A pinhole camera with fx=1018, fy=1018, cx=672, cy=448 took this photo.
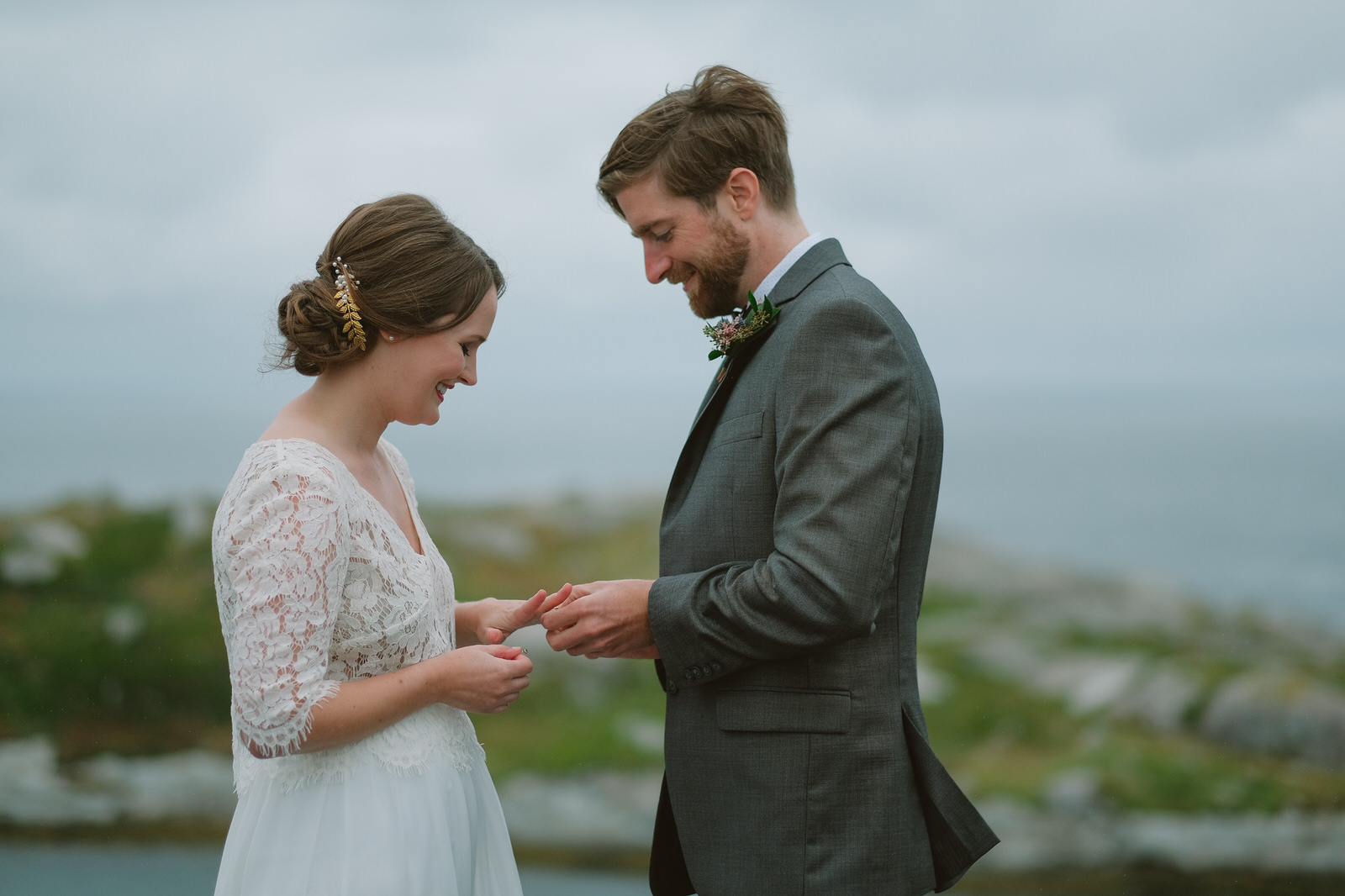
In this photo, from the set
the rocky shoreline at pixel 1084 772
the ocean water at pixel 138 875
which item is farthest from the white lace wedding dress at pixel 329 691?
the rocky shoreline at pixel 1084 772

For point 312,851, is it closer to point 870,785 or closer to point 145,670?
point 870,785

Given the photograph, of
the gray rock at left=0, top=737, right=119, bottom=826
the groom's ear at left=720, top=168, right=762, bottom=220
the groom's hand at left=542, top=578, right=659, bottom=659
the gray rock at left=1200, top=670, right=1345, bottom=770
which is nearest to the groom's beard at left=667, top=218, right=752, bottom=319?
the groom's ear at left=720, top=168, right=762, bottom=220

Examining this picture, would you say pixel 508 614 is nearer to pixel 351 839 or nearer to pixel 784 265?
pixel 351 839

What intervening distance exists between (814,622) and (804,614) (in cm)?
2

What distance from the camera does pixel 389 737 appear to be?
164 cm

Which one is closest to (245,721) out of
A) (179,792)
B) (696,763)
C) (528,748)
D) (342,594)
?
(342,594)

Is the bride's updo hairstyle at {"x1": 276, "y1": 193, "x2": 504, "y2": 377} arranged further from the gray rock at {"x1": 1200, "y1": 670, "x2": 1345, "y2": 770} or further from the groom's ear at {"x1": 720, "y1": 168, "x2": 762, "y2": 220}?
the gray rock at {"x1": 1200, "y1": 670, "x2": 1345, "y2": 770}

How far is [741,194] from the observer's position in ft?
6.24

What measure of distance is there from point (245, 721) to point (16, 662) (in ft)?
11.4

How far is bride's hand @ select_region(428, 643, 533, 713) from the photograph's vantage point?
1596 mm

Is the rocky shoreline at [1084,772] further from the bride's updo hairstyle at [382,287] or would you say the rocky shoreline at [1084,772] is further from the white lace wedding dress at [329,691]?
the bride's updo hairstyle at [382,287]

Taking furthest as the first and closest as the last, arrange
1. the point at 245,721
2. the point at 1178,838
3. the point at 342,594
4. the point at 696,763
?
the point at 1178,838 < the point at 696,763 < the point at 342,594 < the point at 245,721

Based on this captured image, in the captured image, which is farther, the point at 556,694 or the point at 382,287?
the point at 556,694

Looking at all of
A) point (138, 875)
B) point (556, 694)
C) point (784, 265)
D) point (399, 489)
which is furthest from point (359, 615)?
point (138, 875)
